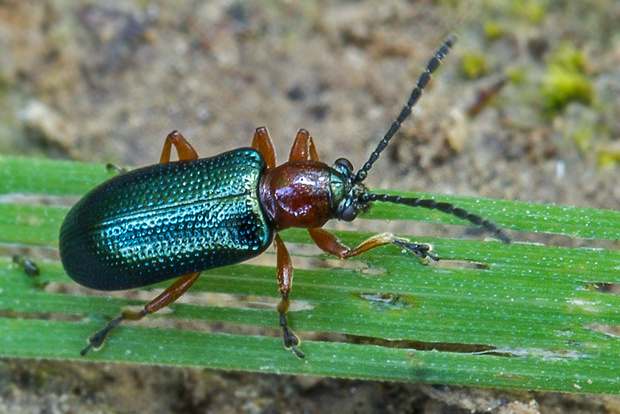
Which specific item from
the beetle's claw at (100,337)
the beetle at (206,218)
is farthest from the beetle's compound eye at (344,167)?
the beetle's claw at (100,337)

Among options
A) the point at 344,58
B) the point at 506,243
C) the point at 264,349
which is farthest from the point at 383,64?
the point at 264,349

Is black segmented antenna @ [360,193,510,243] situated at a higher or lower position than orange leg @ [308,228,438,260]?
higher

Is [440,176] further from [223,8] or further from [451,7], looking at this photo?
[223,8]

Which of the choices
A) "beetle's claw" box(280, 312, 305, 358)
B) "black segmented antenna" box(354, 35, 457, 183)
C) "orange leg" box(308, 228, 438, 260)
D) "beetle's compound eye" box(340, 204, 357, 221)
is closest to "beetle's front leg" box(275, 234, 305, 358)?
"beetle's claw" box(280, 312, 305, 358)

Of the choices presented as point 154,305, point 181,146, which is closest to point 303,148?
point 181,146

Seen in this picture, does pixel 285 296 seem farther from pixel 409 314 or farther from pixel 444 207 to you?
pixel 444 207

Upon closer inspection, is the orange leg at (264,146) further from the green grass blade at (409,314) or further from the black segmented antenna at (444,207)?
the black segmented antenna at (444,207)

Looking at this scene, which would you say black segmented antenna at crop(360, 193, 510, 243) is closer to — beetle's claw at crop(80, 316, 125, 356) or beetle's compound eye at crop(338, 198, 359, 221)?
beetle's compound eye at crop(338, 198, 359, 221)
